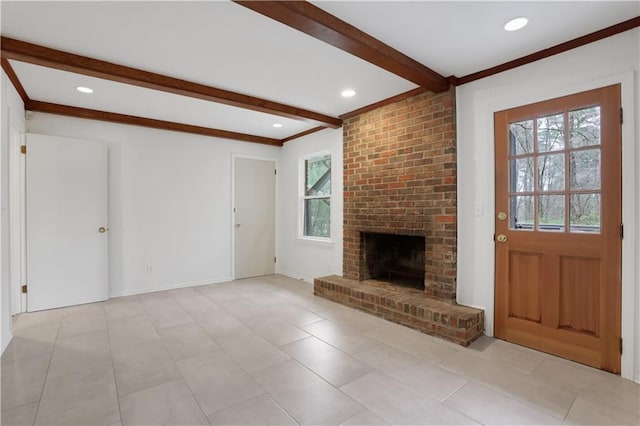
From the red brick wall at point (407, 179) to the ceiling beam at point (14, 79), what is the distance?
3406 mm

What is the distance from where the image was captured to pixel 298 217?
532 cm

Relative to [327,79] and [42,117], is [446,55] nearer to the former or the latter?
[327,79]

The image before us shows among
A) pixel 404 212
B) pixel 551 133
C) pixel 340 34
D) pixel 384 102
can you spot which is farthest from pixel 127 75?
pixel 551 133

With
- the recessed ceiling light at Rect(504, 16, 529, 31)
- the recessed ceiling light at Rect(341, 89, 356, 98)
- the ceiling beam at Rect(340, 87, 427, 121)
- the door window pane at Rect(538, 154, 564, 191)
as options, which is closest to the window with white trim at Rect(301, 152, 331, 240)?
the ceiling beam at Rect(340, 87, 427, 121)

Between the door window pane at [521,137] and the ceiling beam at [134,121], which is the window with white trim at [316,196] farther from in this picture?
the door window pane at [521,137]

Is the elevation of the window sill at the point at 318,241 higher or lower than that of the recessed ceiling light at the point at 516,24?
lower

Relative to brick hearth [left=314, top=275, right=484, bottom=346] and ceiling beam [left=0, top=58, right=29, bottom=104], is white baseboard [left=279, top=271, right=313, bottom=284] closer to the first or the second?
brick hearth [left=314, top=275, right=484, bottom=346]

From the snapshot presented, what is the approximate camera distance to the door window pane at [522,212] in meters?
2.66

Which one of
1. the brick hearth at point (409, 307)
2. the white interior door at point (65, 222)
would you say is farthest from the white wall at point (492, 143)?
the white interior door at point (65, 222)

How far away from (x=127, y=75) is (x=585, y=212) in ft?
12.9

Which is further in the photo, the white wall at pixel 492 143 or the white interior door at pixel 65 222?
the white interior door at pixel 65 222

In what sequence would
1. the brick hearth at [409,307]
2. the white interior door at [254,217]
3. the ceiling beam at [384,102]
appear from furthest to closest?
the white interior door at [254,217] → the ceiling beam at [384,102] → the brick hearth at [409,307]

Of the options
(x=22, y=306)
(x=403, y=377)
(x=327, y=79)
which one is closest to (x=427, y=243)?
(x=403, y=377)

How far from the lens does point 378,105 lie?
375 cm
